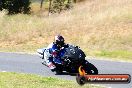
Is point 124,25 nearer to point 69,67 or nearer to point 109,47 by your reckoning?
point 109,47

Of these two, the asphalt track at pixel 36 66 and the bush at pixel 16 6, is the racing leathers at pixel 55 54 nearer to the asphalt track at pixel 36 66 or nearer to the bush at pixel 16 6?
the asphalt track at pixel 36 66

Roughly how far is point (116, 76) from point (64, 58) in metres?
7.63

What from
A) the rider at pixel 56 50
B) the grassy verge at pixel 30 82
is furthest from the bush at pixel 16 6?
the grassy verge at pixel 30 82

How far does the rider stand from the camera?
16875 mm

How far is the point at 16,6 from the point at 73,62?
50.6 metres

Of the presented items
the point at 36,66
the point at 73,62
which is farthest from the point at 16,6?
the point at 73,62

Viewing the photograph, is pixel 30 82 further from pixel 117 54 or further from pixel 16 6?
pixel 16 6

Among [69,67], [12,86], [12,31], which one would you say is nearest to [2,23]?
[12,31]

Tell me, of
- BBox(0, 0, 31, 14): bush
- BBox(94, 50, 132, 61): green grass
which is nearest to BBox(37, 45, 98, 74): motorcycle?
BBox(94, 50, 132, 61): green grass

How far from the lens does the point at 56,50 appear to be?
1703 cm

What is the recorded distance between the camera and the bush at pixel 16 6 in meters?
65.1

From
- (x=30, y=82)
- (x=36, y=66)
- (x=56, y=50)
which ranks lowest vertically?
(x=36, y=66)

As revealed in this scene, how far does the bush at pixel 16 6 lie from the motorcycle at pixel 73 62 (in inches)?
1874

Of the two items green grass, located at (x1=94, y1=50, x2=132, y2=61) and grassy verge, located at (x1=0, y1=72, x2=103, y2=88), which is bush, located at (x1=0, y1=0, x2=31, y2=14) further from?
Result: grassy verge, located at (x1=0, y1=72, x2=103, y2=88)
